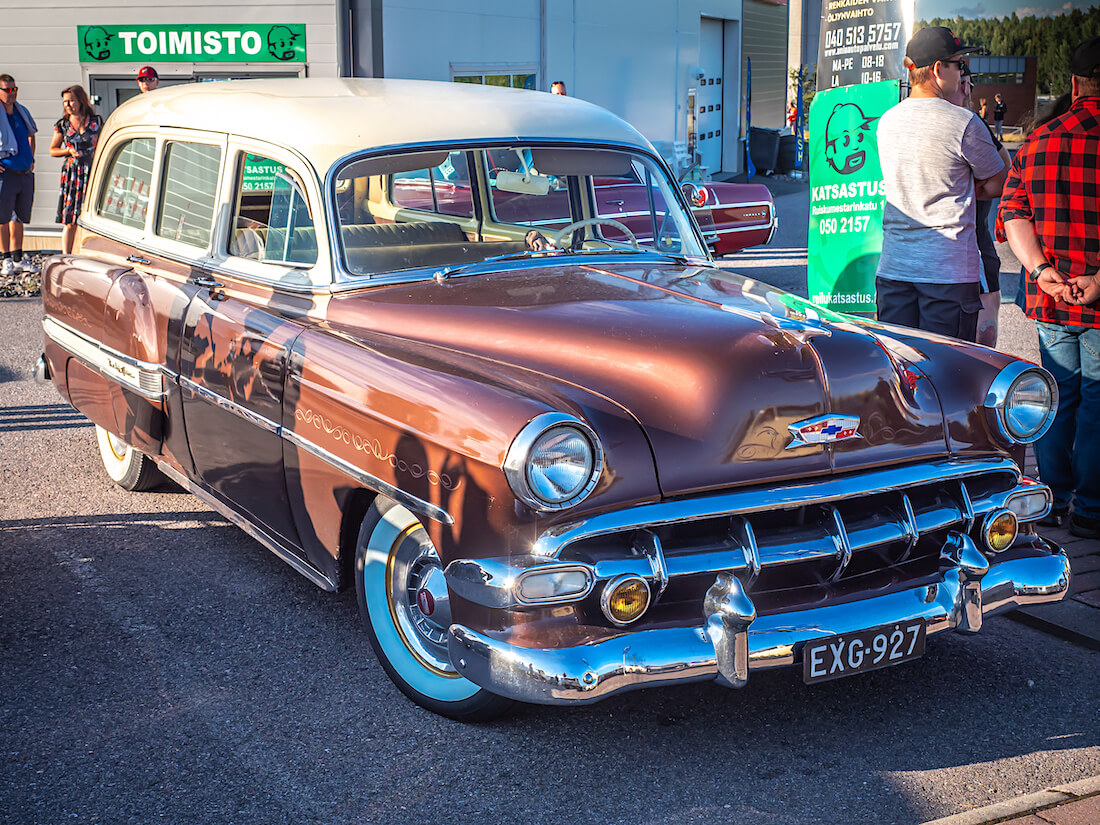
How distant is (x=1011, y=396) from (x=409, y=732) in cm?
201

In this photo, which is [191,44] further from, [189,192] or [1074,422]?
[1074,422]

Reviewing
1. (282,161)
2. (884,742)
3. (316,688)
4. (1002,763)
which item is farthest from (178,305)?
(1002,763)

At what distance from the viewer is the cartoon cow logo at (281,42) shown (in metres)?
13.8

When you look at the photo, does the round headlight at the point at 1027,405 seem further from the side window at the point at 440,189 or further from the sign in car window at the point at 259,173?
the sign in car window at the point at 259,173

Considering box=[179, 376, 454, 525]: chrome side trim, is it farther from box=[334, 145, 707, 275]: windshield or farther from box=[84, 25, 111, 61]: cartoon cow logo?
box=[84, 25, 111, 61]: cartoon cow logo

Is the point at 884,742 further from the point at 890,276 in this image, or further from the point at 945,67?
the point at 945,67

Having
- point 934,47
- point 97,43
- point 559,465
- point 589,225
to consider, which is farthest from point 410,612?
point 97,43

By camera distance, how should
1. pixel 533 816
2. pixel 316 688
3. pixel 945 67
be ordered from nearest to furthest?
pixel 533 816 → pixel 316 688 → pixel 945 67

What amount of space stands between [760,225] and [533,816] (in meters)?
8.88

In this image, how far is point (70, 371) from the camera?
5.32 metres

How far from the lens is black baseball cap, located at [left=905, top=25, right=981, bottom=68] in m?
4.81

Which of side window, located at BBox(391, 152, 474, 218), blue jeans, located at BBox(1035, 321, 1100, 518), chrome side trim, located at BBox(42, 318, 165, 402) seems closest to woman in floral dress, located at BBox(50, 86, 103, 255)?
chrome side trim, located at BBox(42, 318, 165, 402)

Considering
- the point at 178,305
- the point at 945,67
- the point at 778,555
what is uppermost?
the point at 945,67

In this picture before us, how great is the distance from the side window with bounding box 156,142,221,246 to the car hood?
3.25ft
